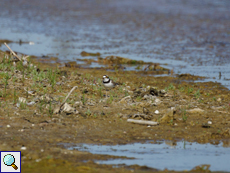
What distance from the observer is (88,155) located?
696 cm

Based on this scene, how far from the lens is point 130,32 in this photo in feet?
78.3

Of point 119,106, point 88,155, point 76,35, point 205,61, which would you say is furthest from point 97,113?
point 76,35

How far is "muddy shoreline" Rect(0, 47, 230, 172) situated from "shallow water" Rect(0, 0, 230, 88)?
329 cm

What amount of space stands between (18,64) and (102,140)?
215 inches

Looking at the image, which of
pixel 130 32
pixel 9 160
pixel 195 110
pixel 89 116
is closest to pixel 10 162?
pixel 9 160

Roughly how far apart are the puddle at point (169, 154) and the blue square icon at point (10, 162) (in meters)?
1.06

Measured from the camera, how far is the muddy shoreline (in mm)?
6988

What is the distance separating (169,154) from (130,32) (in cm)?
1720

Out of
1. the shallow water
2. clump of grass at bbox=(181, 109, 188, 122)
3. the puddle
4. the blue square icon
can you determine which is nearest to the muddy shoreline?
clump of grass at bbox=(181, 109, 188, 122)

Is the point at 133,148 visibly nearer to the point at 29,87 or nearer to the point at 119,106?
the point at 119,106

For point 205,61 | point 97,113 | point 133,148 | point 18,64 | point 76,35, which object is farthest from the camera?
point 76,35

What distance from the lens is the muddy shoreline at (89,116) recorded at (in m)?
6.99

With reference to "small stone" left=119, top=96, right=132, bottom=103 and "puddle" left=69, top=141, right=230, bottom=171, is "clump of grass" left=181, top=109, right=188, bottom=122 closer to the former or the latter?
"puddle" left=69, top=141, right=230, bottom=171

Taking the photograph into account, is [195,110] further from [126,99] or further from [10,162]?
[10,162]
